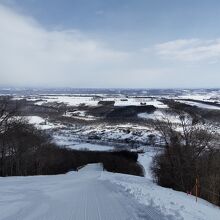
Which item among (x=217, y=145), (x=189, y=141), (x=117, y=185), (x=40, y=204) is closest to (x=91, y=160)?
(x=217, y=145)

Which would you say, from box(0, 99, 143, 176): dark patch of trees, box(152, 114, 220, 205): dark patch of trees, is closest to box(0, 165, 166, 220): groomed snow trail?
box(152, 114, 220, 205): dark patch of trees

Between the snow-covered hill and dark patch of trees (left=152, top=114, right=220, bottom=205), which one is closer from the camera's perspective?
the snow-covered hill

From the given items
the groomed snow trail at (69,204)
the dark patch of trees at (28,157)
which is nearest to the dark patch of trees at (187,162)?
the groomed snow trail at (69,204)

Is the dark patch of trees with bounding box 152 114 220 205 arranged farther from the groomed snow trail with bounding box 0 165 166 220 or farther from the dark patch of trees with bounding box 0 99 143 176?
the dark patch of trees with bounding box 0 99 143 176

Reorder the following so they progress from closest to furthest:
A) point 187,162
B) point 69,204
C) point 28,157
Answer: point 69,204 → point 187,162 → point 28,157

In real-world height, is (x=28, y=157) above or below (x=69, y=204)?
below

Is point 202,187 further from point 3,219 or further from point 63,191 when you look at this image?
point 3,219

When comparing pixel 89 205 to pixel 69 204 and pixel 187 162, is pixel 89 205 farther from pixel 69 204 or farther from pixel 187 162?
pixel 187 162

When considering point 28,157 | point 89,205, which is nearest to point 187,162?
point 89,205
